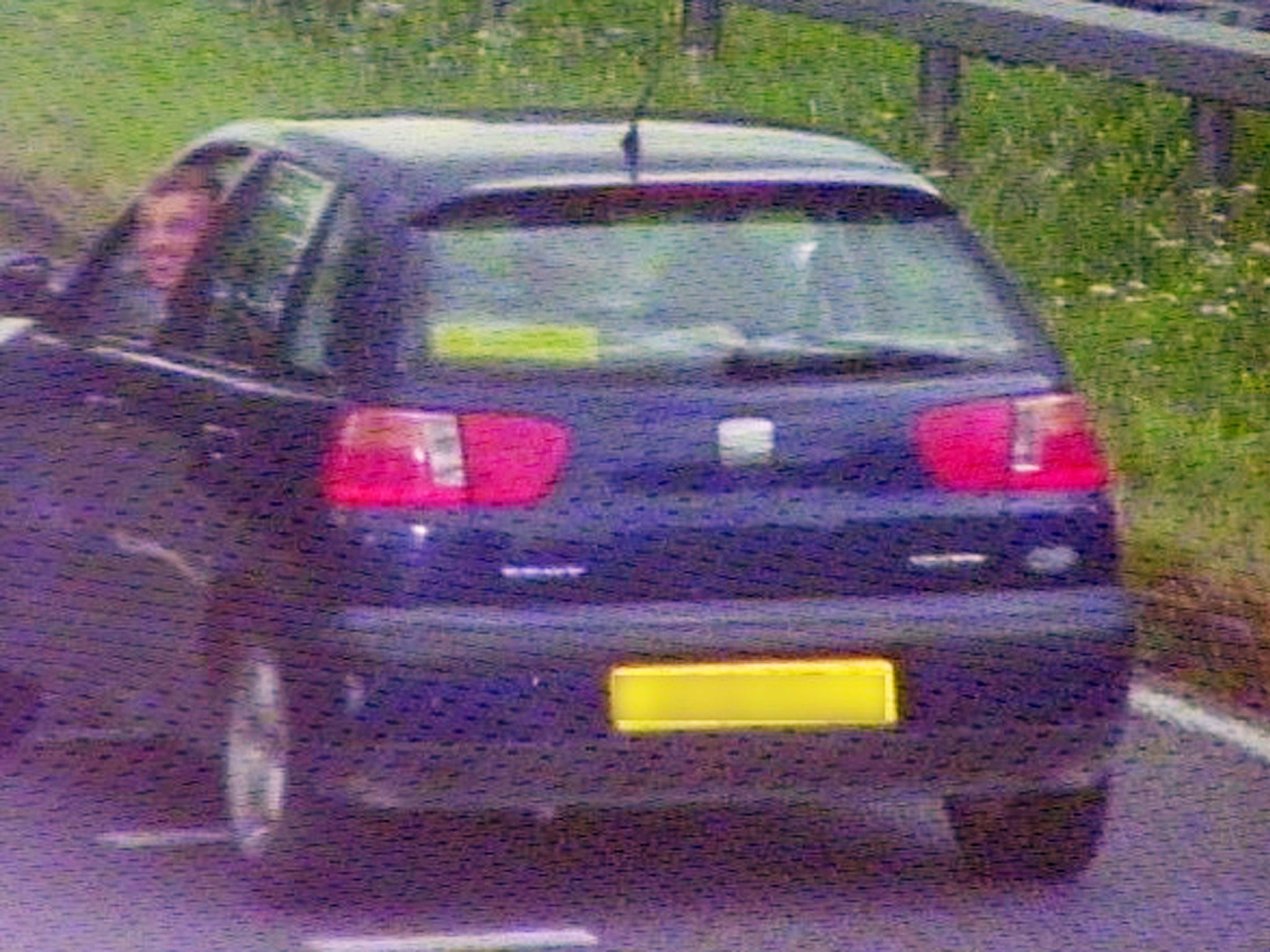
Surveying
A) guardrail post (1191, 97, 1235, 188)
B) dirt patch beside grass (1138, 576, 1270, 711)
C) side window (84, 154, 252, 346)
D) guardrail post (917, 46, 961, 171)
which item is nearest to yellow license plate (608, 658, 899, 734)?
side window (84, 154, 252, 346)

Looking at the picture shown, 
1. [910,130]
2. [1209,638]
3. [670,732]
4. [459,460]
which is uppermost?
[459,460]

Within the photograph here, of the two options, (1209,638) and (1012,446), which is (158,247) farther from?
(1209,638)

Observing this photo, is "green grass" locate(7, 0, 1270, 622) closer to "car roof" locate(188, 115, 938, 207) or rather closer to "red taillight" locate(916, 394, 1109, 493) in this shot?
"car roof" locate(188, 115, 938, 207)

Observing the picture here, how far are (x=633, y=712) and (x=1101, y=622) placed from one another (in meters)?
0.85

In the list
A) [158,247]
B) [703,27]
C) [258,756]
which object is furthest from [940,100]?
[258,756]

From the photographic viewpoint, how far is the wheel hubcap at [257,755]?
6.48 meters

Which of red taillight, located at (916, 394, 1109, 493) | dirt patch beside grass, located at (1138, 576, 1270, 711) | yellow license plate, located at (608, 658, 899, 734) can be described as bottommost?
dirt patch beside grass, located at (1138, 576, 1270, 711)

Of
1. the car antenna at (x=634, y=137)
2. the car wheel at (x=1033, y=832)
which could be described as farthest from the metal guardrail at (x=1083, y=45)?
the car wheel at (x=1033, y=832)

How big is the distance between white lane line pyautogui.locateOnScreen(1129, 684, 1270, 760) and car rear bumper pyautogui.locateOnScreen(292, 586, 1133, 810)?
1.55 m

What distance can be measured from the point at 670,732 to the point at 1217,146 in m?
7.61

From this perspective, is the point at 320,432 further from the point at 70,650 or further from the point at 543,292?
the point at 70,650

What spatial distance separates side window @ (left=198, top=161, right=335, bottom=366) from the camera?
22.2 ft

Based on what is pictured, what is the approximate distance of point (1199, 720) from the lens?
27.1ft

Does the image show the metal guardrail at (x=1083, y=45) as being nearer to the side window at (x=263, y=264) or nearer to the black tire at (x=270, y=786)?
the side window at (x=263, y=264)
